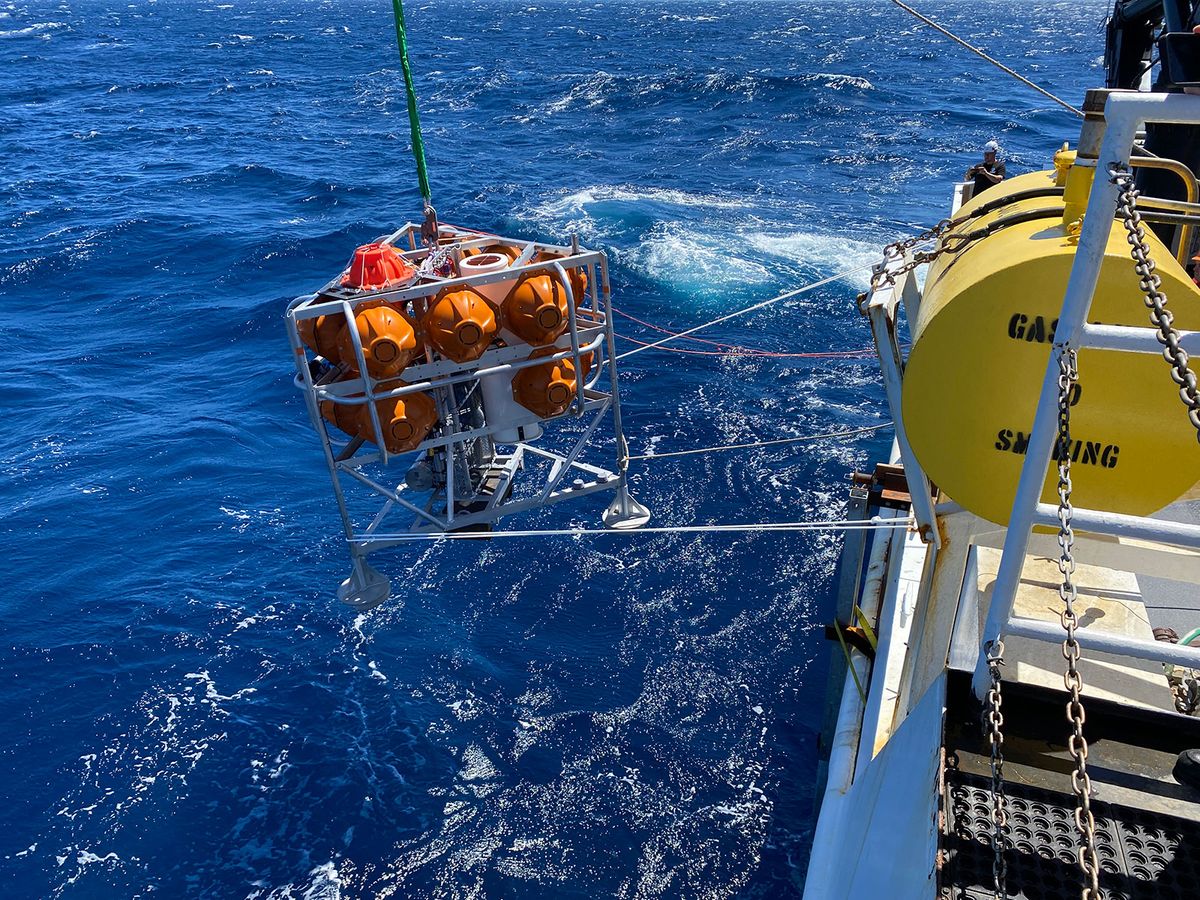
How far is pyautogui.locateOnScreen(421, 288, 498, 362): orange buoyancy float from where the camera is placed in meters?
7.16

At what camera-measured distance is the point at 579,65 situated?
2633 inches

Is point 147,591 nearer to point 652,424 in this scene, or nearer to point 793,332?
point 652,424

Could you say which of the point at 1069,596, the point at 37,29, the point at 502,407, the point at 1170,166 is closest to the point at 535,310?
the point at 502,407

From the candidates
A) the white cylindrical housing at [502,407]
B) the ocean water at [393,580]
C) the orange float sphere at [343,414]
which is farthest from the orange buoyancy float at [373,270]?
the ocean water at [393,580]

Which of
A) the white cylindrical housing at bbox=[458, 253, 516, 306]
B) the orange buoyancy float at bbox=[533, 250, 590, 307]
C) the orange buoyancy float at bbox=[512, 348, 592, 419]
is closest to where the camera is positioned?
the white cylindrical housing at bbox=[458, 253, 516, 306]

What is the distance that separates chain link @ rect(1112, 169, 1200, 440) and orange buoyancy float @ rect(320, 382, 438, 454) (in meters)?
5.59

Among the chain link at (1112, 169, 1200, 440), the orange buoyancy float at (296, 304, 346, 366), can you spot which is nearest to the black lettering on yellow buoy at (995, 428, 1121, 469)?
the chain link at (1112, 169, 1200, 440)

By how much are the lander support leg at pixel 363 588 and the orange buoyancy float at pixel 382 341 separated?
6.48 feet

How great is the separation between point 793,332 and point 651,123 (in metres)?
28.4

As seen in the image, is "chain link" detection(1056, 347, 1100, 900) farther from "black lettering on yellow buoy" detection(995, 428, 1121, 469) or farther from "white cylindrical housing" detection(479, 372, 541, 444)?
"white cylindrical housing" detection(479, 372, 541, 444)

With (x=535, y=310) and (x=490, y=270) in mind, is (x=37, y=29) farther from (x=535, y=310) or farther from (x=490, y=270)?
(x=535, y=310)

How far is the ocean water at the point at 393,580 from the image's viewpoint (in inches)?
390

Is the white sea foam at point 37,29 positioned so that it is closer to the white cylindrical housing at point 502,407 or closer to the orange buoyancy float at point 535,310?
the white cylindrical housing at point 502,407

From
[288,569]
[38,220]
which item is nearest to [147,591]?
[288,569]
